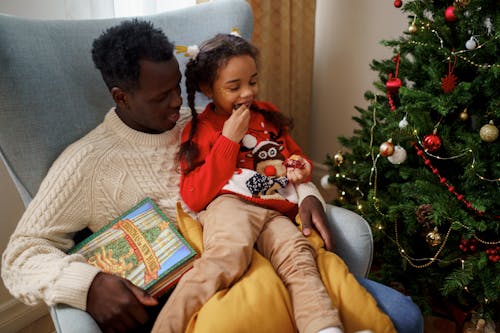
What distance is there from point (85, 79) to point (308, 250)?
800mm

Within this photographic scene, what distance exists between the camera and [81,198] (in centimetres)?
104

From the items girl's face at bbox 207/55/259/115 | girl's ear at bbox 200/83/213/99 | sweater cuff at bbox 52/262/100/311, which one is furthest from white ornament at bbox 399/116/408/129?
sweater cuff at bbox 52/262/100/311

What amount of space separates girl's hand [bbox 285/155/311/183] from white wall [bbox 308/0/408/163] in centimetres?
114

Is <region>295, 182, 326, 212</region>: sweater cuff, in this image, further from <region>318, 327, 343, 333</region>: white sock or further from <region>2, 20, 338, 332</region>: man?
<region>318, 327, 343, 333</region>: white sock

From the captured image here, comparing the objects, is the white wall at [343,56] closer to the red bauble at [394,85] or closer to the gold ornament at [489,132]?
the red bauble at [394,85]

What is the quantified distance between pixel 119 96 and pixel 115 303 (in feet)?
1.79

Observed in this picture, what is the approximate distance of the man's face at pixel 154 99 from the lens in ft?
3.56

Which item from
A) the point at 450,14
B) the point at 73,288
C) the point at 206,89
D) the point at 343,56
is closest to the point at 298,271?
the point at 73,288

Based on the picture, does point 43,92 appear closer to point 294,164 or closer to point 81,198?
point 81,198

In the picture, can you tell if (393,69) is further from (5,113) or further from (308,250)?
(5,113)

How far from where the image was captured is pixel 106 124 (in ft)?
3.88

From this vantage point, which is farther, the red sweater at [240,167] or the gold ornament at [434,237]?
the gold ornament at [434,237]

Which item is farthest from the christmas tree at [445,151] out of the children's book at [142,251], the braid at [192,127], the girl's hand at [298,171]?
the children's book at [142,251]

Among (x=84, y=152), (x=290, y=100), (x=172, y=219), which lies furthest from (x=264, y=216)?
(x=290, y=100)
